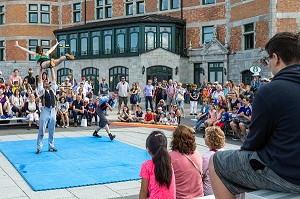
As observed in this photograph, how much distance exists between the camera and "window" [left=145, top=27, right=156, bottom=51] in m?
30.9

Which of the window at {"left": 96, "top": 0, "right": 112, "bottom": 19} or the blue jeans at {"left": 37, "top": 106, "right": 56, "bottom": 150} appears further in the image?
the window at {"left": 96, "top": 0, "right": 112, "bottom": 19}

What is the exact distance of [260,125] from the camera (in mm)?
2420

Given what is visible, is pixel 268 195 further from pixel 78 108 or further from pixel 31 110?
pixel 78 108

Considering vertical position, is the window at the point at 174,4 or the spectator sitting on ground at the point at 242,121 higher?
the window at the point at 174,4

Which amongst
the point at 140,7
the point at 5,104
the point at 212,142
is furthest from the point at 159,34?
the point at 212,142

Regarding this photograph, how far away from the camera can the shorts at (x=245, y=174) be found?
7.80 ft

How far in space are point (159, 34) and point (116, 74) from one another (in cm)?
517

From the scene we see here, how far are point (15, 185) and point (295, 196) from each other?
6149 mm

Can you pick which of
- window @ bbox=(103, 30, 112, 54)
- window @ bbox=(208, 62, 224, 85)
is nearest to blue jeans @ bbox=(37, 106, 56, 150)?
window @ bbox=(208, 62, 224, 85)

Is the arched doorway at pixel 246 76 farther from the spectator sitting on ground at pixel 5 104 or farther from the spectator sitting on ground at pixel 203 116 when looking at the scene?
the spectator sitting on ground at pixel 5 104

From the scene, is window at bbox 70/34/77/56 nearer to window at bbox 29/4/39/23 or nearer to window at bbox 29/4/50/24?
window at bbox 29/4/50/24

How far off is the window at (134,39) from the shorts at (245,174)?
29.1m

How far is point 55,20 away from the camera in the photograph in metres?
39.3

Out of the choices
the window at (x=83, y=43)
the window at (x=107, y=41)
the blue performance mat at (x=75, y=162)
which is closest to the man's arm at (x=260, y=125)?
the blue performance mat at (x=75, y=162)
